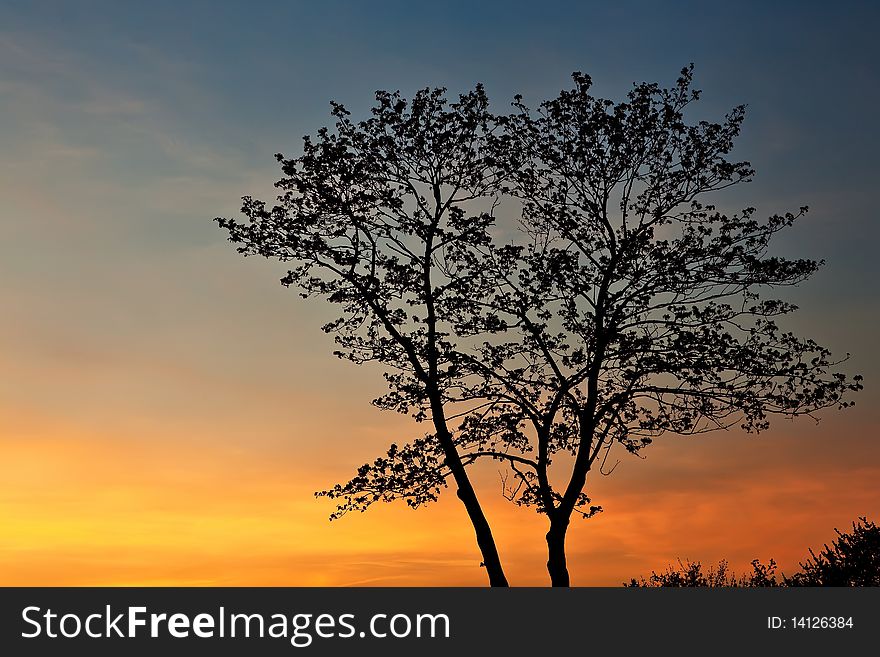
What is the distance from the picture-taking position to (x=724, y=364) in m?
22.3

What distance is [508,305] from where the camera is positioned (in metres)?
22.3

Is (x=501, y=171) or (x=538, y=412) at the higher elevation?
(x=501, y=171)

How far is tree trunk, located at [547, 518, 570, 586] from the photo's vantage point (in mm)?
22234

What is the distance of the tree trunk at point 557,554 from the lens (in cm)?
2223

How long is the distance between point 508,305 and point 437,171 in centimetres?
338

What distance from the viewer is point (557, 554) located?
22.3m
